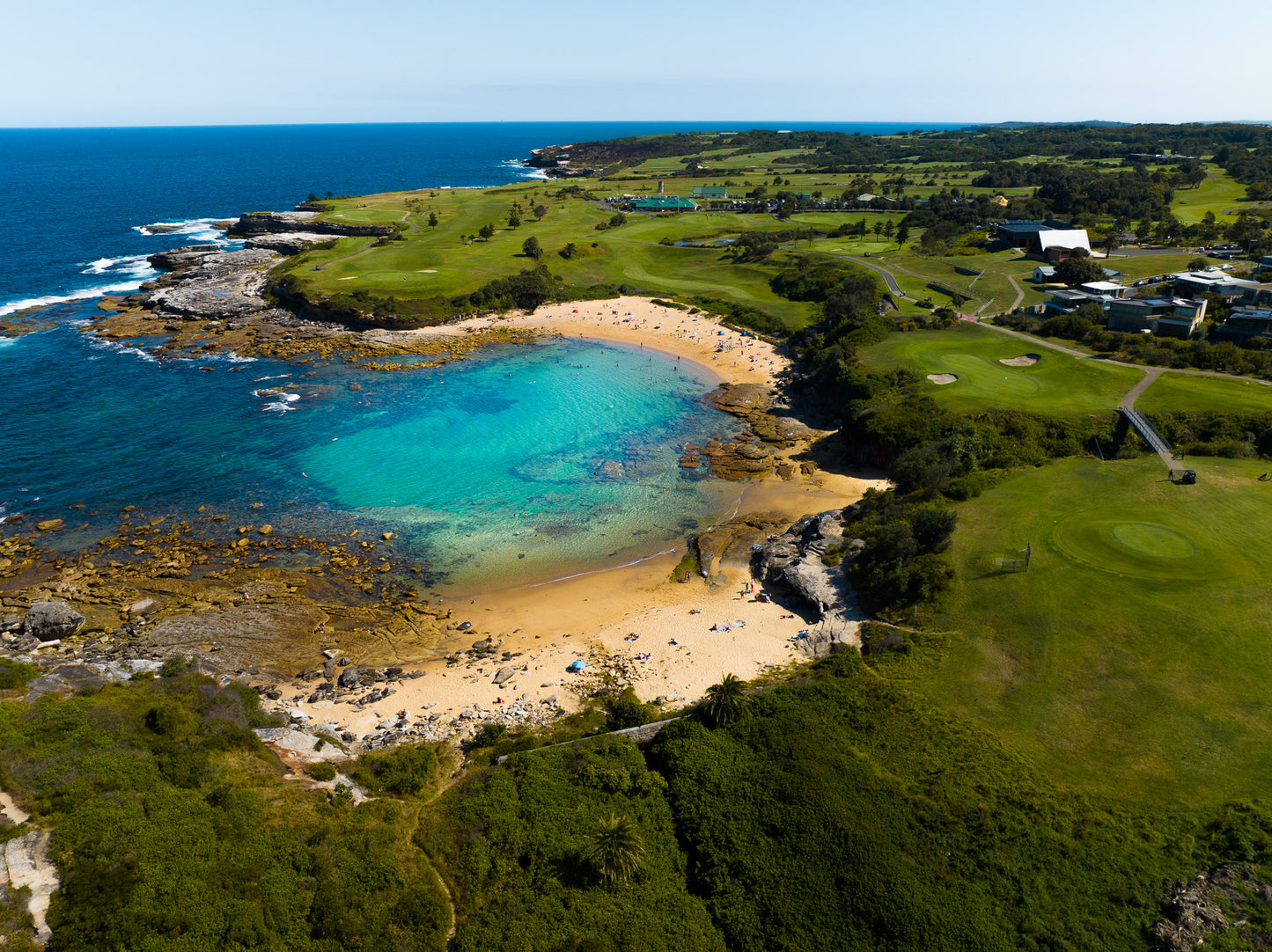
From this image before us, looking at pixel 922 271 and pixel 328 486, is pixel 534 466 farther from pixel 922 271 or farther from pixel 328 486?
pixel 922 271

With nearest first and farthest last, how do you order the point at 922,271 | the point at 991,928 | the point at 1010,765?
1. the point at 991,928
2. the point at 1010,765
3. the point at 922,271

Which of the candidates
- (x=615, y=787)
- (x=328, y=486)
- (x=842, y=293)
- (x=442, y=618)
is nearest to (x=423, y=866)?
(x=615, y=787)

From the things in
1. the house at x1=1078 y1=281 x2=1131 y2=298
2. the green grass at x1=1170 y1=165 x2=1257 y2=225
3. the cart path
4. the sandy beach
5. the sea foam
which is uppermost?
the green grass at x1=1170 y1=165 x2=1257 y2=225

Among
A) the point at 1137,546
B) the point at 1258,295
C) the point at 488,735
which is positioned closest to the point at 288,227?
the point at 488,735

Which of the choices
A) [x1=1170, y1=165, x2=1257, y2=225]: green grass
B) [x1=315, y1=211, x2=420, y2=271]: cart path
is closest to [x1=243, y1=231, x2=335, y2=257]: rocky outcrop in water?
[x1=315, y1=211, x2=420, y2=271]: cart path

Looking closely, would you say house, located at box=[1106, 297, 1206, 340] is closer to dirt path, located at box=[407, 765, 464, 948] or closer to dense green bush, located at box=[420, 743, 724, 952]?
dense green bush, located at box=[420, 743, 724, 952]
